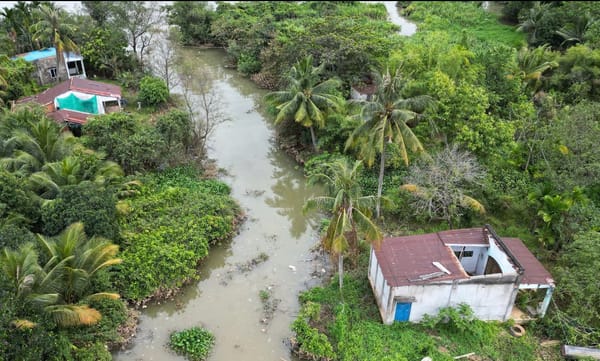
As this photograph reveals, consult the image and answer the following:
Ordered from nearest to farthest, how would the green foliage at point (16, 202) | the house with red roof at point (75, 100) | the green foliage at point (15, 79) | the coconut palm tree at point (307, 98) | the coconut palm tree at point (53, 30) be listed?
the green foliage at point (16, 202), the coconut palm tree at point (307, 98), the house with red roof at point (75, 100), the green foliage at point (15, 79), the coconut palm tree at point (53, 30)

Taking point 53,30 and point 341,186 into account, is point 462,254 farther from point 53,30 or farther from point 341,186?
point 53,30

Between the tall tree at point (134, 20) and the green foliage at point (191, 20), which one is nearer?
the tall tree at point (134, 20)

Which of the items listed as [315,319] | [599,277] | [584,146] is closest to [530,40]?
[584,146]

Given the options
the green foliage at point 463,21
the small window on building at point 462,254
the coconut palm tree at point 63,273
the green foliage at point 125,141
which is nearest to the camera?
the coconut palm tree at point 63,273

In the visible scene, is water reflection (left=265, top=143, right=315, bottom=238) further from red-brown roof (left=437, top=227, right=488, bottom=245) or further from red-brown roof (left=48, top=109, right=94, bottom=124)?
red-brown roof (left=48, top=109, right=94, bottom=124)

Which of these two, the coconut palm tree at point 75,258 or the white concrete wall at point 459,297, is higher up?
the coconut palm tree at point 75,258

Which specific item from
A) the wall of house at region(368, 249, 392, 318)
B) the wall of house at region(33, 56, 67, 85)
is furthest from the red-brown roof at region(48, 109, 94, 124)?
the wall of house at region(368, 249, 392, 318)

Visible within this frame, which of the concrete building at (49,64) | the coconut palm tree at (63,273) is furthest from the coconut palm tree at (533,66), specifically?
the concrete building at (49,64)

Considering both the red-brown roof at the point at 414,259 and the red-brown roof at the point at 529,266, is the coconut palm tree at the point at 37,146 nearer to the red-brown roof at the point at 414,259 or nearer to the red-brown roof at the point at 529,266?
the red-brown roof at the point at 414,259
